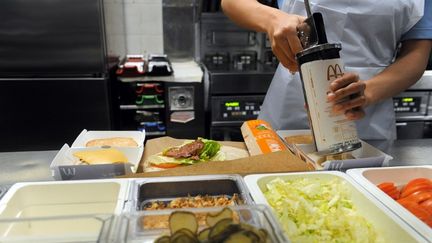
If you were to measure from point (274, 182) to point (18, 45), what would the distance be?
1944 mm

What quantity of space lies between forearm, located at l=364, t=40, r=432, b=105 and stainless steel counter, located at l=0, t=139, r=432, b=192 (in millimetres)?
191

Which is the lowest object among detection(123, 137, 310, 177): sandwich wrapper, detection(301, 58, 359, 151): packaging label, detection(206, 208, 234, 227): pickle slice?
detection(123, 137, 310, 177): sandwich wrapper

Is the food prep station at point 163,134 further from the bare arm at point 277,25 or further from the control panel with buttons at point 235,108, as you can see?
the bare arm at point 277,25

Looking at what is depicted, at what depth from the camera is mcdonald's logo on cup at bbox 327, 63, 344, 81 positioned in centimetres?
79

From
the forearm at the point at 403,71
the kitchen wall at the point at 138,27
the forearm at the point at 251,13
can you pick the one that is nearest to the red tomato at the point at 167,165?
the forearm at the point at 251,13

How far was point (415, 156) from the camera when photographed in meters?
1.11

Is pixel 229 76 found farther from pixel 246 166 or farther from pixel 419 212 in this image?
pixel 419 212

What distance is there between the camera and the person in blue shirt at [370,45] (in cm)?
125

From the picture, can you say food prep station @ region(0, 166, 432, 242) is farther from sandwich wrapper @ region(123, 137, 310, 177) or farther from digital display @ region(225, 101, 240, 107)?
digital display @ region(225, 101, 240, 107)

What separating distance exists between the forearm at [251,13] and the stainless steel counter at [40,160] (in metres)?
0.58

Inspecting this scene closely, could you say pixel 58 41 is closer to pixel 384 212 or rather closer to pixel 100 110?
pixel 100 110

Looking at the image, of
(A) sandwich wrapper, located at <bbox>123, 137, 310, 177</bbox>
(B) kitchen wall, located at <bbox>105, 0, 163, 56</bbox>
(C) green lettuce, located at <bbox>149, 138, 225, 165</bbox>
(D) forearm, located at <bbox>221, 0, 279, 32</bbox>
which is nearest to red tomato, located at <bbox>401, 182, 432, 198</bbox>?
(A) sandwich wrapper, located at <bbox>123, 137, 310, 177</bbox>

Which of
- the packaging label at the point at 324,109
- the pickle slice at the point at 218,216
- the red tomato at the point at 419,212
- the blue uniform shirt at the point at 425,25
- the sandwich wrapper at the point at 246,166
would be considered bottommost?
the red tomato at the point at 419,212

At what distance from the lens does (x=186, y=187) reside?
0.85 meters
